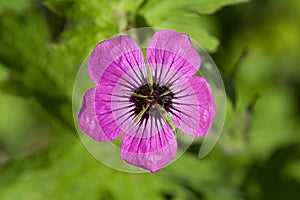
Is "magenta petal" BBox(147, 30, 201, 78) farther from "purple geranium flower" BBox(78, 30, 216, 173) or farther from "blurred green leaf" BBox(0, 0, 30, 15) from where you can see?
"blurred green leaf" BBox(0, 0, 30, 15)

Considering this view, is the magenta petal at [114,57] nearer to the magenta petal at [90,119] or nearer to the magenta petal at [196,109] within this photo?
the magenta petal at [90,119]

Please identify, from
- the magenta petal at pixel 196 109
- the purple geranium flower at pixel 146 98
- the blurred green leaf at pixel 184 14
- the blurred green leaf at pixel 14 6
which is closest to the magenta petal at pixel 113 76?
the purple geranium flower at pixel 146 98

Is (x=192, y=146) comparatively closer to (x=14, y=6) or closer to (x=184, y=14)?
(x=184, y=14)

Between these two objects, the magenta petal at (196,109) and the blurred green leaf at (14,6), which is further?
the blurred green leaf at (14,6)

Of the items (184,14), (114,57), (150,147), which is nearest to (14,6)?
(184,14)

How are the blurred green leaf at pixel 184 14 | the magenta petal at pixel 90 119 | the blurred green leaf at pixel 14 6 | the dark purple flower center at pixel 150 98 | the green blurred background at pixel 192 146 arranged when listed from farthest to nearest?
the blurred green leaf at pixel 14 6 → the green blurred background at pixel 192 146 → the blurred green leaf at pixel 184 14 → the dark purple flower center at pixel 150 98 → the magenta petal at pixel 90 119

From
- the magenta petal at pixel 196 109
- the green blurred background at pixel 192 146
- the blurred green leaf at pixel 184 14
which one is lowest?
the green blurred background at pixel 192 146

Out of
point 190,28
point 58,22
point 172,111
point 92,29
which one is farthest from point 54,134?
point 172,111
